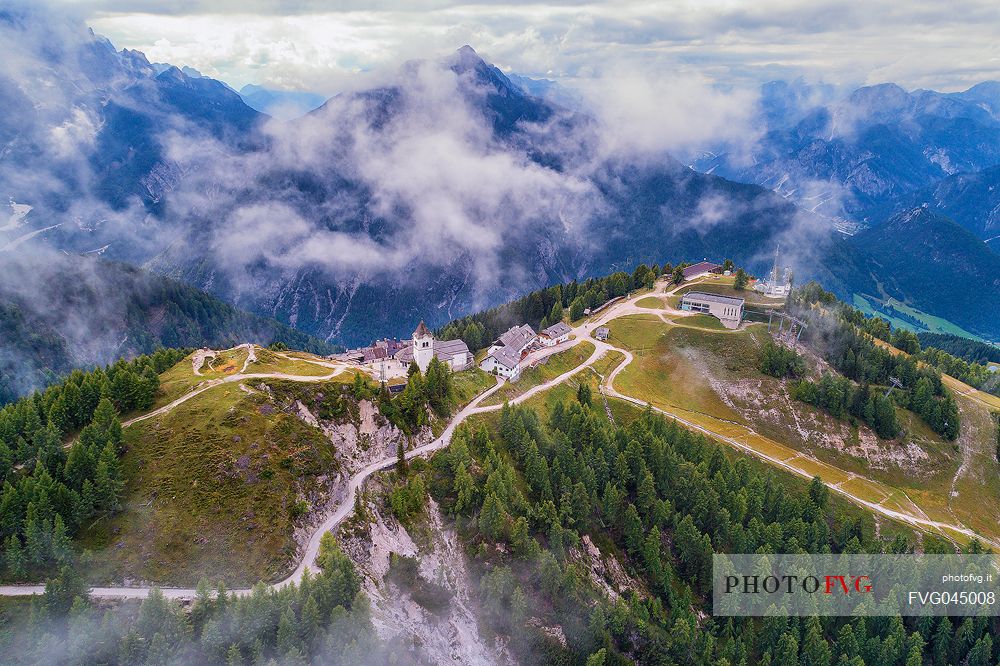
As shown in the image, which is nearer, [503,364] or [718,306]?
[503,364]

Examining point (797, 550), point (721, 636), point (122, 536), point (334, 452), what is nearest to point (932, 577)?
point (797, 550)

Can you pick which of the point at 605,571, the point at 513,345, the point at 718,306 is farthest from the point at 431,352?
the point at 718,306

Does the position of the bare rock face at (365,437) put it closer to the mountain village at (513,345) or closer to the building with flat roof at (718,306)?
the mountain village at (513,345)

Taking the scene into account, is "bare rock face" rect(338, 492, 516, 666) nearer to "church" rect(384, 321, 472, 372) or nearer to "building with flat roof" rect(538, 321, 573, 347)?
"church" rect(384, 321, 472, 372)

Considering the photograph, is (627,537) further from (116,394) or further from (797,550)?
(116,394)

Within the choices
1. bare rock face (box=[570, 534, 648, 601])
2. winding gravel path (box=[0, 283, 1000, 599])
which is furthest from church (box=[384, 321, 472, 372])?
bare rock face (box=[570, 534, 648, 601])

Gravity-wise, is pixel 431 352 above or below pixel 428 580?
above

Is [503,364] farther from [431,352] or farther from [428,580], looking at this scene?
[428,580]

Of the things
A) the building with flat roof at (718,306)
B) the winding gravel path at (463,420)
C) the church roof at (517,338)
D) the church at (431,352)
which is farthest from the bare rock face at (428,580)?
the building with flat roof at (718,306)
